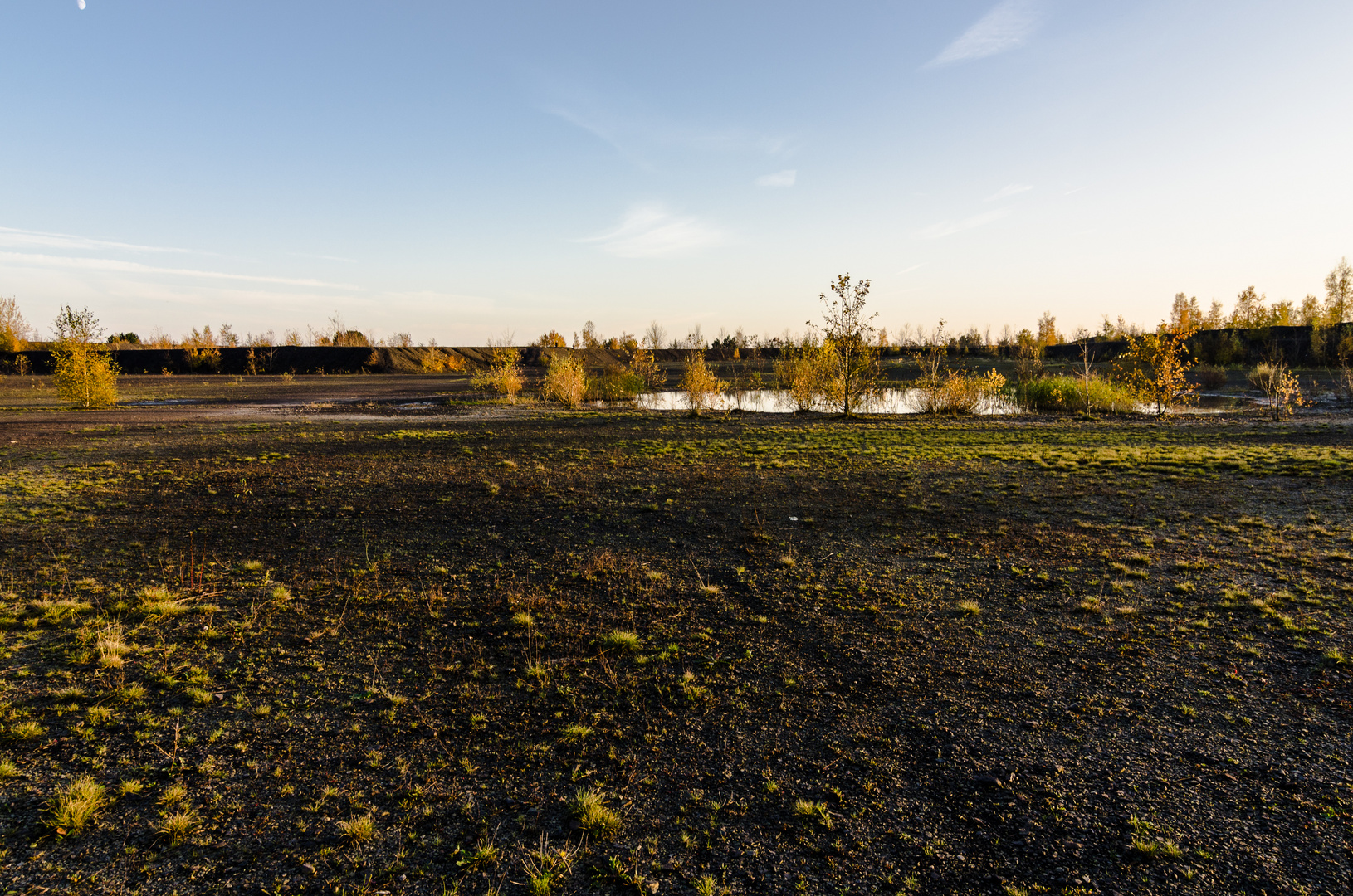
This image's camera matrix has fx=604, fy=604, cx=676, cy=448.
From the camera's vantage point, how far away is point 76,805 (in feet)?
9.63

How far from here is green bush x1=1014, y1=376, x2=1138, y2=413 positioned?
941 inches

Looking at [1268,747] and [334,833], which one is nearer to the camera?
[334,833]

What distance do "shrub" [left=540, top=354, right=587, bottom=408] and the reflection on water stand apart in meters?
3.13

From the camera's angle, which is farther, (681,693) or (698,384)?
(698,384)

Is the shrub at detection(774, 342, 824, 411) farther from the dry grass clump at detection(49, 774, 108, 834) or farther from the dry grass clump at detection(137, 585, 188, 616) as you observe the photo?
the dry grass clump at detection(49, 774, 108, 834)

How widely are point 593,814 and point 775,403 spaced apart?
2718 centimetres

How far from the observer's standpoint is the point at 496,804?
3.12 m

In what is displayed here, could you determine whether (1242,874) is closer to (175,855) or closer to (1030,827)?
(1030,827)

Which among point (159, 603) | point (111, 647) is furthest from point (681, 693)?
point (159, 603)

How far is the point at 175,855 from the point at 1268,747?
572 cm

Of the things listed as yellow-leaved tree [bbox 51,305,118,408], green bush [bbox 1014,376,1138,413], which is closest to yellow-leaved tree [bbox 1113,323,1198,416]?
green bush [bbox 1014,376,1138,413]

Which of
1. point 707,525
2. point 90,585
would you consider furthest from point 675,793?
point 90,585

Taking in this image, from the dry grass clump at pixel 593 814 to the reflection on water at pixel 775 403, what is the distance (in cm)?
2278

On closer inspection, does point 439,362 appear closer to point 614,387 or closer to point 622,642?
point 614,387
